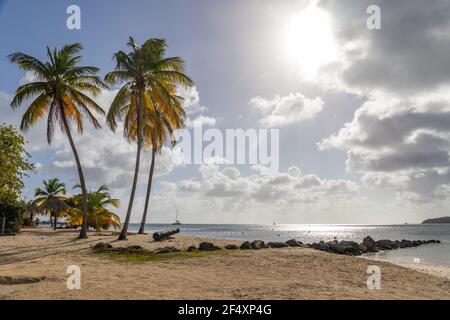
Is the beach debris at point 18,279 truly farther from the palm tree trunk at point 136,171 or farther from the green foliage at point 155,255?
the palm tree trunk at point 136,171

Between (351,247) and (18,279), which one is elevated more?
(18,279)

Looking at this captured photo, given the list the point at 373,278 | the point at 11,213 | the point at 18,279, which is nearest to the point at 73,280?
the point at 18,279

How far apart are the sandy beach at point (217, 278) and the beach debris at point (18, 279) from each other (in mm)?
25

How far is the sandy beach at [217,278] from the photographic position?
916 centimetres

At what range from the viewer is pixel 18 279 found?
1087 centimetres

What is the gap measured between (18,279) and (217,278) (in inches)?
219

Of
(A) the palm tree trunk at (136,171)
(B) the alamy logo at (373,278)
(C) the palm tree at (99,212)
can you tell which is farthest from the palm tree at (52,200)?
(B) the alamy logo at (373,278)

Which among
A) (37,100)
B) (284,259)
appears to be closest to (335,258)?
(284,259)

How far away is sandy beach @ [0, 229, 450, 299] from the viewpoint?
9156mm

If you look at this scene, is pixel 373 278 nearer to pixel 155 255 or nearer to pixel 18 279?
pixel 155 255

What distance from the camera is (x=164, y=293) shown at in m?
9.23

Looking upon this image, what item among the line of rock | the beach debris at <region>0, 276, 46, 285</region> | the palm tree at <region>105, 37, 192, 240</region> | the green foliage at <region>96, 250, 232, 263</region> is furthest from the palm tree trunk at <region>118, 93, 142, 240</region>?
the beach debris at <region>0, 276, 46, 285</region>

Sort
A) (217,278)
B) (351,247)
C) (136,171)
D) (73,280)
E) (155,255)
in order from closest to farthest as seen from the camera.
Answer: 1. (73,280)
2. (217,278)
3. (155,255)
4. (136,171)
5. (351,247)
